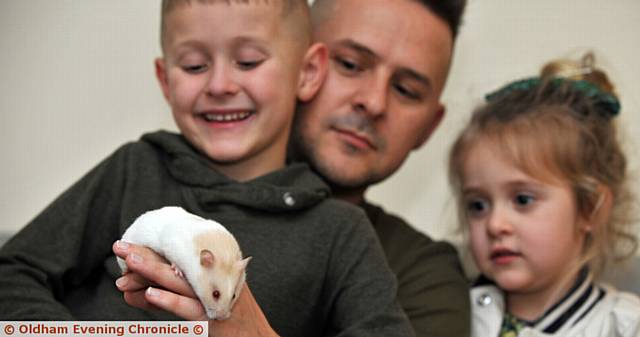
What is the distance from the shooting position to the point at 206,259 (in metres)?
0.54

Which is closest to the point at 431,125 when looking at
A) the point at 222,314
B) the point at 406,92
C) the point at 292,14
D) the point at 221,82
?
the point at 406,92

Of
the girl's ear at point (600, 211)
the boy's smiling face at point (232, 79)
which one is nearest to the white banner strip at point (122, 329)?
the boy's smiling face at point (232, 79)

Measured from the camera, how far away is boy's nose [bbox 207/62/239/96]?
2.57 ft

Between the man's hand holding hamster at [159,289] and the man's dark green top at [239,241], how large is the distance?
0.13 m

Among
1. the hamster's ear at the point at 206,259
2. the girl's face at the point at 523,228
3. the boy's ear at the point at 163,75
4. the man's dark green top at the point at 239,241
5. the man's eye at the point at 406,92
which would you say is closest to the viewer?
the hamster's ear at the point at 206,259

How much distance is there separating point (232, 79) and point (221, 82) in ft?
0.06

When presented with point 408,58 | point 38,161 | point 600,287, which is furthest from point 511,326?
point 38,161

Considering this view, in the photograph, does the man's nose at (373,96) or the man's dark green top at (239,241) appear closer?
the man's dark green top at (239,241)

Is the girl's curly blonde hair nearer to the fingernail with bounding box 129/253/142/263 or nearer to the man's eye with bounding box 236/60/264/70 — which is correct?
the man's eye with bounding box 236/60/264/70

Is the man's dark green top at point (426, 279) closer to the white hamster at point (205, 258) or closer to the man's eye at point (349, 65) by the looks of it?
the man's eye at point (349, 65)

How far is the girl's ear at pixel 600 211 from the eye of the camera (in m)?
1.04

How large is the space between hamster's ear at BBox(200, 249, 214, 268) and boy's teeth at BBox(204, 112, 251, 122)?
30 centimetres

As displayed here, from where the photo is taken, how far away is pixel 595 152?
1.06 metres

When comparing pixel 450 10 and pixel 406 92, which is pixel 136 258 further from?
pixel 450 10
